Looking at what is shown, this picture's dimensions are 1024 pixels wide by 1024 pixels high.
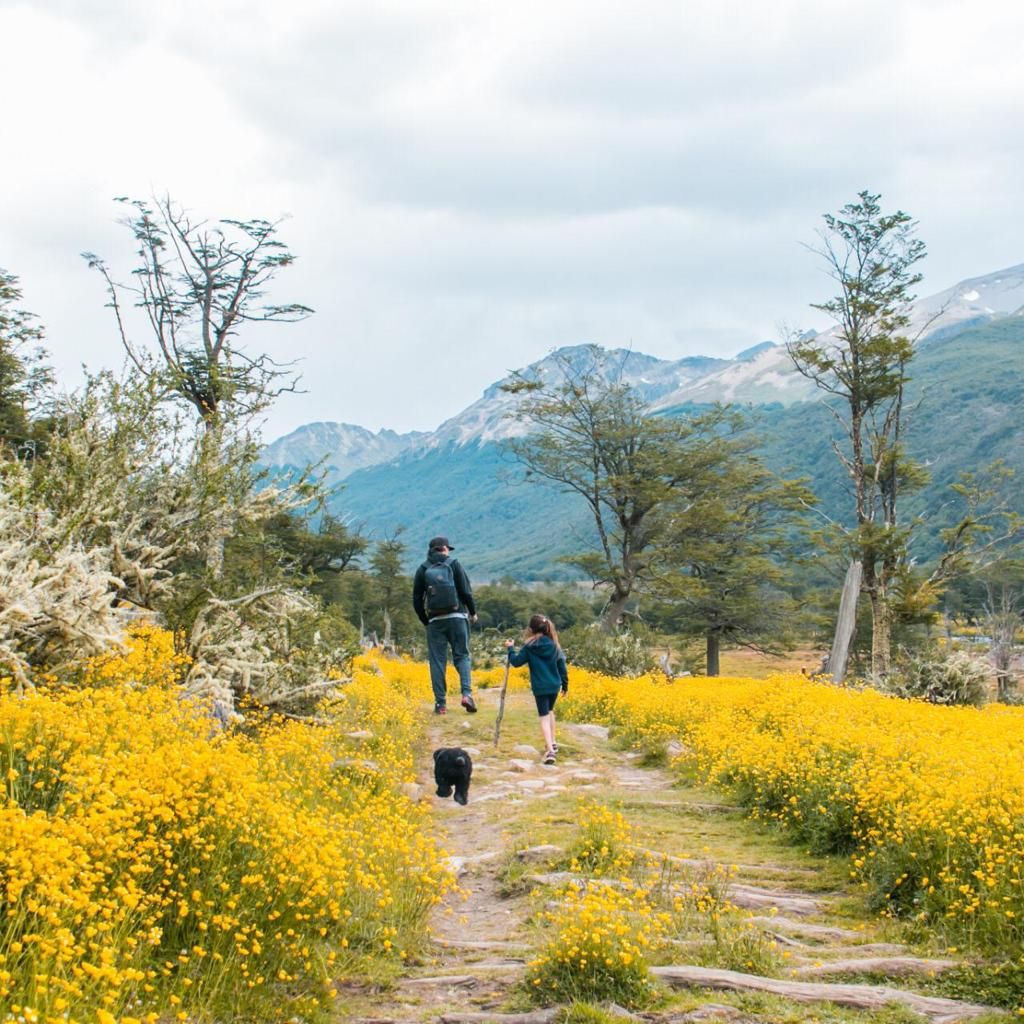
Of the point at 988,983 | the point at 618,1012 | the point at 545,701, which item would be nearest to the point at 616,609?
the point at 545,701

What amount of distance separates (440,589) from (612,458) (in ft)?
75.5

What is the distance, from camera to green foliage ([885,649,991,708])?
17.8 metres

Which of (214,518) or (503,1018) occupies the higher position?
(214,518)

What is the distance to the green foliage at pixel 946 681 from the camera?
17844 mm

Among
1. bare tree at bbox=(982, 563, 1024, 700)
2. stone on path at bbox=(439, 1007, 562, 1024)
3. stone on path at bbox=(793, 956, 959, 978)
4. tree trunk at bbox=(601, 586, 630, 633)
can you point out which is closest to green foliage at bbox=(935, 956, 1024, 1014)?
stone on path at bbox=(793, 956, 959, 978)

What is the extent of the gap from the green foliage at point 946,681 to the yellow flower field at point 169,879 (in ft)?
49.1

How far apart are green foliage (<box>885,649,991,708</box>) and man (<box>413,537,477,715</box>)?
10099 millimetres

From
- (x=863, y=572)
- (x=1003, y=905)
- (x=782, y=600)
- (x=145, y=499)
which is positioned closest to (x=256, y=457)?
(x=145, y=499)

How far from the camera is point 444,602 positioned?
488 inches

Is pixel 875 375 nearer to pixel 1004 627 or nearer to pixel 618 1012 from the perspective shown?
pixel 618 1012

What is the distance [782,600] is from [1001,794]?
35.7 metres

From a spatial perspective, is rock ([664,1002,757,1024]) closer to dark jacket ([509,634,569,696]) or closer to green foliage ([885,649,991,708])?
dark jacket ([509,634,569,696])

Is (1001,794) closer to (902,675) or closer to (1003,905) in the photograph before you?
(1003,905)

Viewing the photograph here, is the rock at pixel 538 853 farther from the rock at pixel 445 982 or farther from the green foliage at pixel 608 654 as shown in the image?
the green foliage at pixel 608 654
